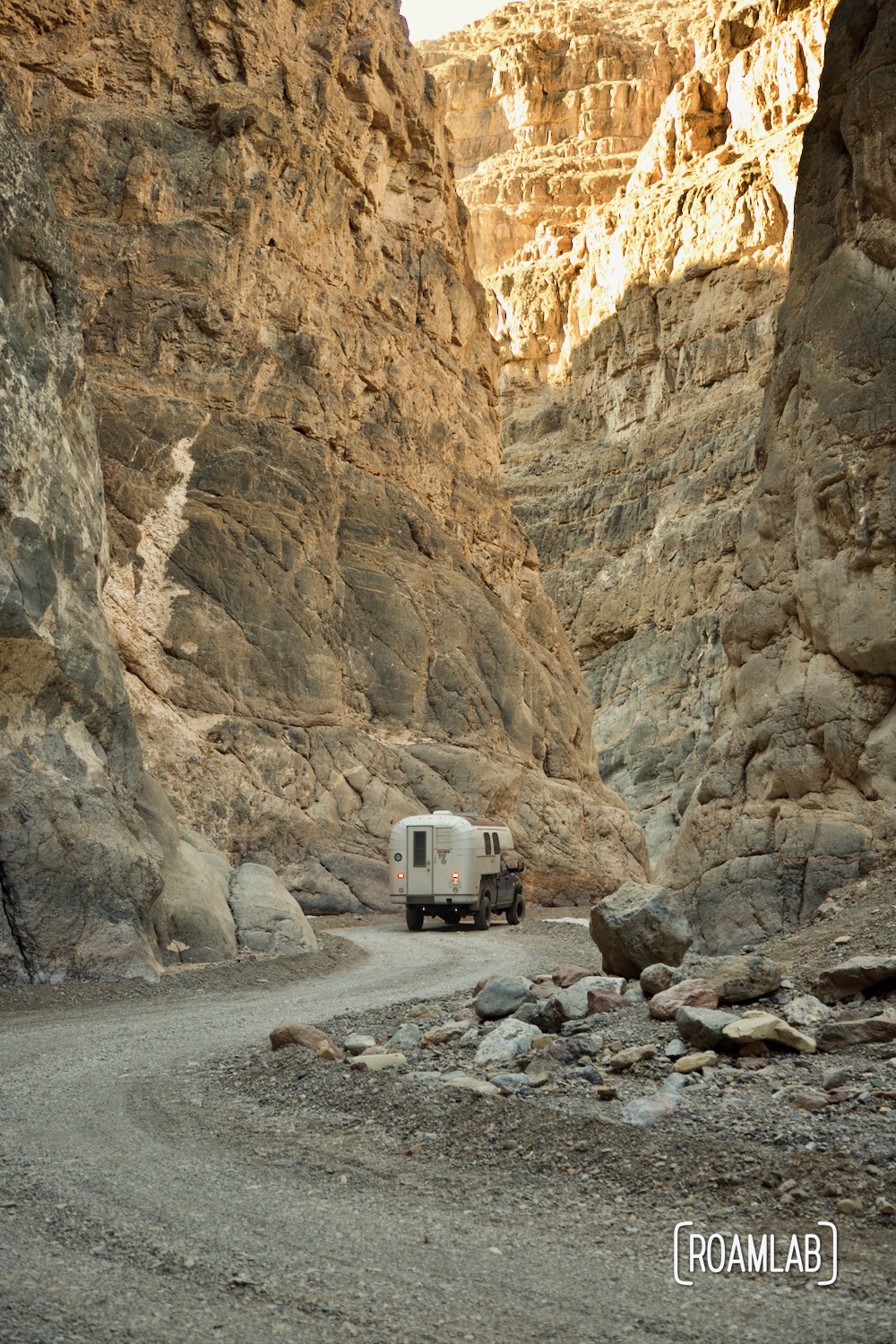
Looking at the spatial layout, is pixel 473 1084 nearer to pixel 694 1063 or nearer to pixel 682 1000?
pixel 694 1063

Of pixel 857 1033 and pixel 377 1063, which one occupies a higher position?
pixel 857 1033

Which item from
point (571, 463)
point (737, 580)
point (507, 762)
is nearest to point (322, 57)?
point (507, 762)

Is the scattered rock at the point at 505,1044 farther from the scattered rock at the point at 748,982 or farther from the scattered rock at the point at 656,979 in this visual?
the scattered rock at the point at 656,979

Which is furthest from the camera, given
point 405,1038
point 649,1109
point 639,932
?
point 639,932

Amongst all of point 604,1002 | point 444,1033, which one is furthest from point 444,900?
point 444,1033

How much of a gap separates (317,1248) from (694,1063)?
3307 millimetres

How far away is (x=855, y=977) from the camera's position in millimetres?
8688

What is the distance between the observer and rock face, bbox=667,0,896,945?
15.3m

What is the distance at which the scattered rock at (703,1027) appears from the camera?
24.8 feet

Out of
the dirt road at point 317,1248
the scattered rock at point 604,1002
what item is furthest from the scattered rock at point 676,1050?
the scattered rock at point 604,1002

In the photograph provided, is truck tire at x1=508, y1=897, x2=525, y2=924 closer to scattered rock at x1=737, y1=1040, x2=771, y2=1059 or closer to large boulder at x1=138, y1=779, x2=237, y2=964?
large boulder at x1=138, y1=779, x2=237, y2=964

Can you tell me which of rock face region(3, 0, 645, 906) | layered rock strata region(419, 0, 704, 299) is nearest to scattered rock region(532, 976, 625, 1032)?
rock face region(3, 0, 645, 906)

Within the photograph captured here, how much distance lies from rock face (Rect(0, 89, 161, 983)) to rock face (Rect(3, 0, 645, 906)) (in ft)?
37.9

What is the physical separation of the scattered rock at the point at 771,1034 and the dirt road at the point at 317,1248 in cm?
171
